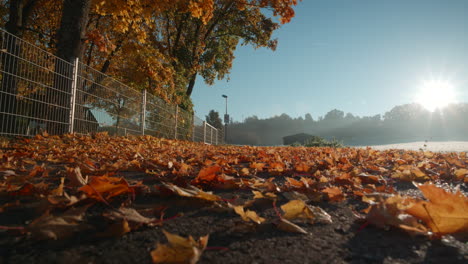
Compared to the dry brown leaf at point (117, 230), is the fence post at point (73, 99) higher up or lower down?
higher up

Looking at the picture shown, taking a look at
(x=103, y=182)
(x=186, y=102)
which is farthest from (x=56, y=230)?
(x=186, y=102)

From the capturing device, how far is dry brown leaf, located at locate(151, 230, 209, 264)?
0.68 m

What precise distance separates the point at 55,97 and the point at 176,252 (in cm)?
538

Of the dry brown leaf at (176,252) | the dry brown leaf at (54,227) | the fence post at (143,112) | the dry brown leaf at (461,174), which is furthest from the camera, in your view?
the fence post at (143,112)

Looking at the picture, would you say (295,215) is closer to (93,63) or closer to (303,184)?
(303,184)

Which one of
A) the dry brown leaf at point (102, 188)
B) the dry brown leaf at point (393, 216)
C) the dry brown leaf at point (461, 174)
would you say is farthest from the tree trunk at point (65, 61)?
the dry brown leaf at point (461, 174)

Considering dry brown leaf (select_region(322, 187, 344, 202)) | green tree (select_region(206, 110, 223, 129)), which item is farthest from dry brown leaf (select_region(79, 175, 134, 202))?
green tree (select_region(206, 110, 223, 129))

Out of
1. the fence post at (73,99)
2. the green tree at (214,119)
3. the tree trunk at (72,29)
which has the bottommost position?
the fence post at (73,99)

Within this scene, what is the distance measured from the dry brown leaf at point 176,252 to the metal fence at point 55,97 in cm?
460

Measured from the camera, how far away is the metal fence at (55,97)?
4.14 meters

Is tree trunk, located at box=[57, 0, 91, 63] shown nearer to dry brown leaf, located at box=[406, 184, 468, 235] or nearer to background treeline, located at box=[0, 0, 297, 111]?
background treeline, located at box=[0, 0, 297, 111]

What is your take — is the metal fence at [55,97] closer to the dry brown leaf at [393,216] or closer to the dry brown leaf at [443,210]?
the dry brown leaf at [393,216]

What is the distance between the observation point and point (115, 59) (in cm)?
1337

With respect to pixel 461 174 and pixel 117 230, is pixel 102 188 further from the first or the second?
pixel 461 174
